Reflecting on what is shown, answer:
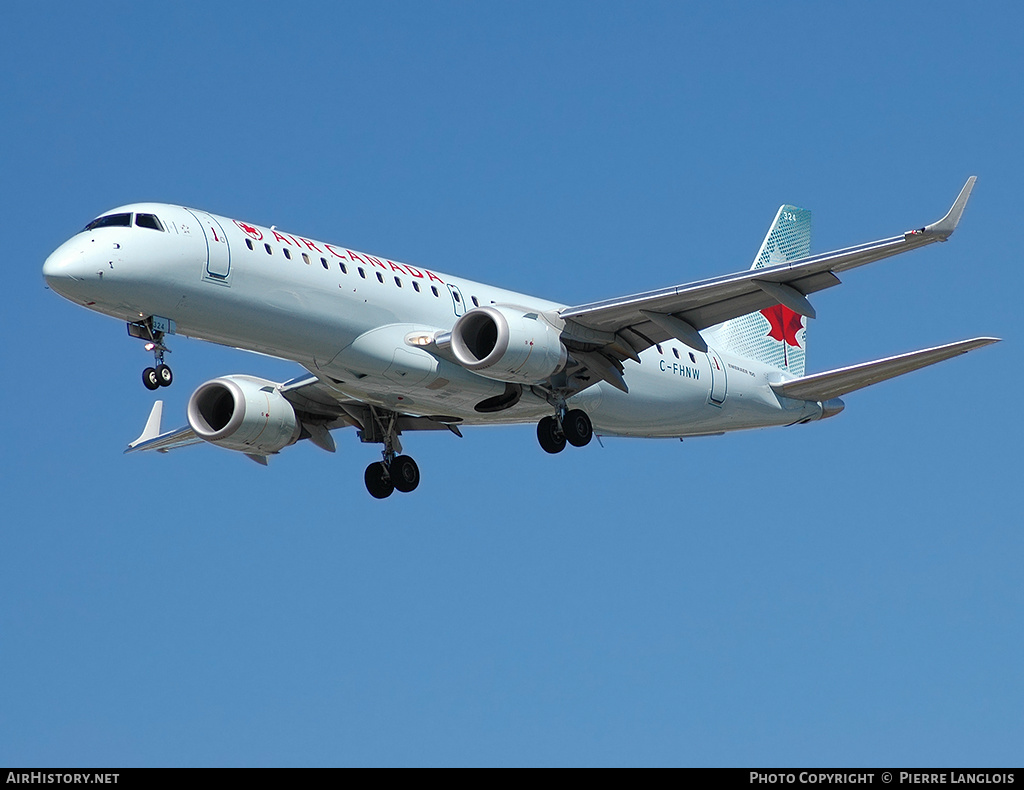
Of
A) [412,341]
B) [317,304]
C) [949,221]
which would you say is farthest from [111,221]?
[949,221]

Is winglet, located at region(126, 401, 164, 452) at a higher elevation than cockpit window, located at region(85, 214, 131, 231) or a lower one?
higher

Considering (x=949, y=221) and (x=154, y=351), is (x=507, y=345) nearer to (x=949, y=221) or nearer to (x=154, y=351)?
(x=154, y=351)

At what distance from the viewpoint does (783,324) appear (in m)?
40.5

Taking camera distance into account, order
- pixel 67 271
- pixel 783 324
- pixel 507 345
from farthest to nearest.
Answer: pixel 783 324
pixel 507 345
pixel 67 271

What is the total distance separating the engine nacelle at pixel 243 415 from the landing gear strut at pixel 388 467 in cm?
204

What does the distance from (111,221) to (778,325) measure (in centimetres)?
1960

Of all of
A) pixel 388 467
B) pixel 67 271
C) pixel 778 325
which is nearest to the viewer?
pixel 67 271

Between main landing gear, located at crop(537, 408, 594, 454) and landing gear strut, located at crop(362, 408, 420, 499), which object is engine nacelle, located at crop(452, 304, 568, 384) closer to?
main landing gear, located at crop(537, 408, 594, 454)

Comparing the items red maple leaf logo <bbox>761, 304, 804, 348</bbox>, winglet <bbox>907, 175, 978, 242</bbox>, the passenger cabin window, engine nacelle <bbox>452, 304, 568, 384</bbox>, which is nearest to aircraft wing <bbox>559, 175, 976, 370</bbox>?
winglet <bbox>907, 175, 978, 242</bbox>

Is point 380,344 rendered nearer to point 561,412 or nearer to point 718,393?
point 561,412

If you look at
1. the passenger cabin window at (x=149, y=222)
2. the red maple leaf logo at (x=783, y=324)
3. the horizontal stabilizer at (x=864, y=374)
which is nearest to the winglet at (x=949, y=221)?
the horizontal stabilizer at (x=864, y=374)

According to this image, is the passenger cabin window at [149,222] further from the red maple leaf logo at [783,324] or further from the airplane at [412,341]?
the red maple leaf logo at [783,324]

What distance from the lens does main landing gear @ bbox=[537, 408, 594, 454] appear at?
32.5 metres

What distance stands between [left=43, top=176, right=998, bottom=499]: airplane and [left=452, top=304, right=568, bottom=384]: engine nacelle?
0.04m
